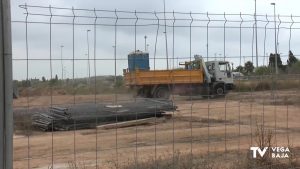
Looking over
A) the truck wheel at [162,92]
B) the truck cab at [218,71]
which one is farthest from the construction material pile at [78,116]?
the truck cab at [218,71]

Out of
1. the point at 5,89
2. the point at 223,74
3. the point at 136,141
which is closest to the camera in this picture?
the point at 5,89

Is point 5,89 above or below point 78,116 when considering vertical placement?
above

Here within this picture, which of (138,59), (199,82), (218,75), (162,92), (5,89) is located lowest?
(162,92)

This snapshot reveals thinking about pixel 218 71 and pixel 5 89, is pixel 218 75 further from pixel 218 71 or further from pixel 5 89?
pixel 5 89

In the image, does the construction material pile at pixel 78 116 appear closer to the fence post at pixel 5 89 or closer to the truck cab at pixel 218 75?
the fence post at pixel 5 89

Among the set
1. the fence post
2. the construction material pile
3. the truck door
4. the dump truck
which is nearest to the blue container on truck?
the fence post

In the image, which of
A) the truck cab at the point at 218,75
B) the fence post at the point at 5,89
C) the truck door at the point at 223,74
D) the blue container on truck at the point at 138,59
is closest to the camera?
the fence post at the point at 5,89

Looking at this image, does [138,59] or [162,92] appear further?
[162,92]

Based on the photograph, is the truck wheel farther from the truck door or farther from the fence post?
the fence post

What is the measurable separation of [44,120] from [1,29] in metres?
15.3

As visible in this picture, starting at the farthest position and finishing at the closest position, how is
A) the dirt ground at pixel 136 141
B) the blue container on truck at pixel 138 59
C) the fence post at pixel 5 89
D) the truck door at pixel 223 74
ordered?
the truck door at pixel 223 74
the dirt ground at pixel 136 141
the blue container on truck at pixel 138 59
the fence post at pixel 5 89

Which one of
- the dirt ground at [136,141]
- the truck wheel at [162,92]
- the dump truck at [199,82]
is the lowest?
the dirt ground at [136,141]

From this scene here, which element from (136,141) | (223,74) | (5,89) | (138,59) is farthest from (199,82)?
(5,89)

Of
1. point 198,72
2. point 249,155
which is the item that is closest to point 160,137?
point 249,155
